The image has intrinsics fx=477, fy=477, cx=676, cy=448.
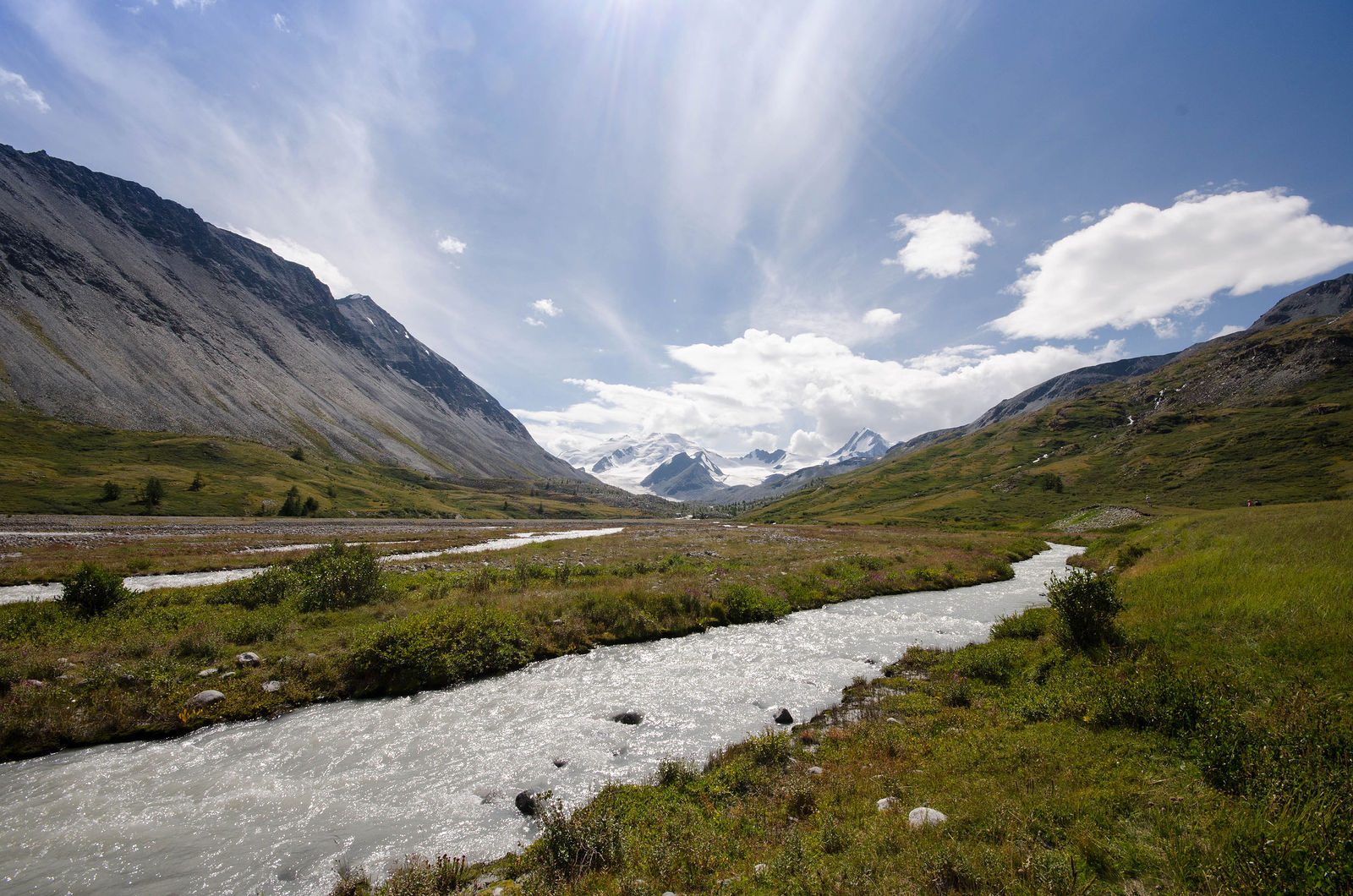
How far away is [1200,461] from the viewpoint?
130125 millimetres

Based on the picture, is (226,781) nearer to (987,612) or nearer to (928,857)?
(928,857)

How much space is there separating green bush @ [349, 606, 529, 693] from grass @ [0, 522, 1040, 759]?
0.05 metres


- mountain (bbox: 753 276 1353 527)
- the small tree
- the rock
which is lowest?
the small tree

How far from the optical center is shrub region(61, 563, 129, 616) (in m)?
19.7

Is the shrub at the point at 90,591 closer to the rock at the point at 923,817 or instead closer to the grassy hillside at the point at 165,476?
the rock at the point at 923,817

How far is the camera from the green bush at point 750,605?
26.3 metres

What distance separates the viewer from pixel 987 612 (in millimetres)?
28062

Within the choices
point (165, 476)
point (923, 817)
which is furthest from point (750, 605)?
point (165, 476)

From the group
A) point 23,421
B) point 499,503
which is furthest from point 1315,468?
point 23,421

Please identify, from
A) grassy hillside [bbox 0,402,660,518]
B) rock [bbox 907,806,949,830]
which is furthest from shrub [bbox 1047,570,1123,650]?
grassy hillside [bbox 0,402,660,518]

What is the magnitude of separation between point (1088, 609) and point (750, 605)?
14.9 m

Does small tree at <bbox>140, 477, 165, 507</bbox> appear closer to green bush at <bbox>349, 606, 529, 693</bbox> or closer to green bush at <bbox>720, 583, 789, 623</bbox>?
green bush at <bbox>349, 606, 529, 693</bbox>

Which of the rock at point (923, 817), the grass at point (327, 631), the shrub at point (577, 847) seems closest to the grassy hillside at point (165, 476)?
the grass at point (327, 631)

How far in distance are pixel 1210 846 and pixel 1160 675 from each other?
6.97 m
